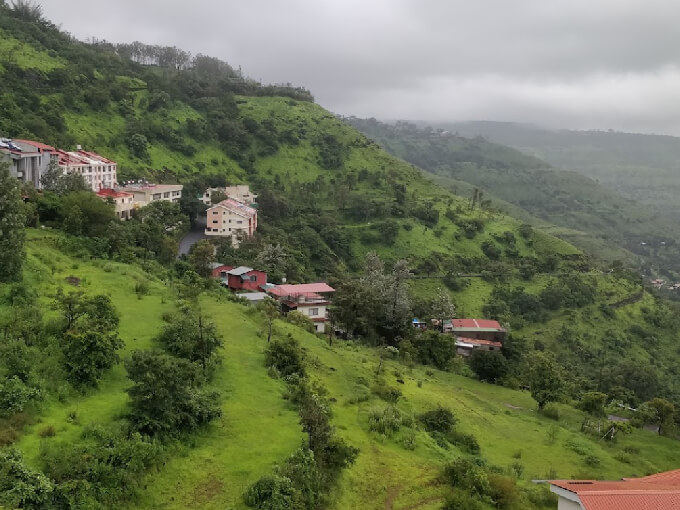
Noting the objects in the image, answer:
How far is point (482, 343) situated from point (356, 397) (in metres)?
26.9

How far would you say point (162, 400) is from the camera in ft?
53.8

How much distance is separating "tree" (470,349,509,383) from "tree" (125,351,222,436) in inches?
1062

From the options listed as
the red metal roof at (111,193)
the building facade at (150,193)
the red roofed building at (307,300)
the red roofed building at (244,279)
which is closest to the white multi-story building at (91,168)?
the red metal roof at (111,193)

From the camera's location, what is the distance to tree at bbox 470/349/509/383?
40719 millimetres

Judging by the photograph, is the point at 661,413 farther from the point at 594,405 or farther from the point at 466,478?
the point at 466,478

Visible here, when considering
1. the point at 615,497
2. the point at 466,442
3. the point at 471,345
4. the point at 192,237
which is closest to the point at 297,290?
the point at 471,345

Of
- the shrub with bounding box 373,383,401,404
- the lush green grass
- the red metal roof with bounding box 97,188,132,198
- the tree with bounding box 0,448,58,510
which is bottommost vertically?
the shrub with bounding box 373,383,401,404

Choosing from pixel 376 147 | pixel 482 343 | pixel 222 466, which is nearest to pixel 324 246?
pixel 482 343

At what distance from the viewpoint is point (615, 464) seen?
27312 millimetres

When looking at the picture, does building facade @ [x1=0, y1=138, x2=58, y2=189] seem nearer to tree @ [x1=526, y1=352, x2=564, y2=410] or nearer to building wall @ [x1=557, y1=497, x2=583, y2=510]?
tree @ [x1=526, y1=352, x2=564, y2=410]

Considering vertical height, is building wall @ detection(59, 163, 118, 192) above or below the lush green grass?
below

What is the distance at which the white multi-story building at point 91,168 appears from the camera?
52.9 metres

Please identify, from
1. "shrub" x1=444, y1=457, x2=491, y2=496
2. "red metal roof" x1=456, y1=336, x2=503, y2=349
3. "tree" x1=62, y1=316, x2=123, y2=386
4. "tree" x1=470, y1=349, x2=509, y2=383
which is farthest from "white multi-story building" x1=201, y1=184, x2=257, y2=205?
"shrub" x1=444, y1=457, x2=491, y2=496

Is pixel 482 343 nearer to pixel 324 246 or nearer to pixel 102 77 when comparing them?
pixel 324 246
